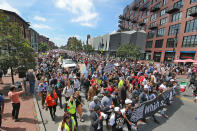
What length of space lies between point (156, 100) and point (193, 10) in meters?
33.1

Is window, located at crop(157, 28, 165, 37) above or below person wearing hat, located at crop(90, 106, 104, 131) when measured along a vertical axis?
above

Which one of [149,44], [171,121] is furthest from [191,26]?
[171,121]

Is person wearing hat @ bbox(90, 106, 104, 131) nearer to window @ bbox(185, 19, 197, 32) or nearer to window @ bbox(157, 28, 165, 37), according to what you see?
window @ bbox(185, 19, 197, 32)

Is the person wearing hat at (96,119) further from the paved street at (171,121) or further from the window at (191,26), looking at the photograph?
the window at (191,26)

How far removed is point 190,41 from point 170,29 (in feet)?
27.5

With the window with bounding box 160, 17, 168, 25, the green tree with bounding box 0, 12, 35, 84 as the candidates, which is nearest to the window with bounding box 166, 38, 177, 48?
the window with bounding box 160, 17, 168, 25

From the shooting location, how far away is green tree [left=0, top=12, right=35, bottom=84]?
25.6ft

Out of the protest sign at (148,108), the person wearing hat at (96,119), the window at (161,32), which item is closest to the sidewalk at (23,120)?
the person wearing hat at (96,119)

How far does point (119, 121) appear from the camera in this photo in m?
3.76

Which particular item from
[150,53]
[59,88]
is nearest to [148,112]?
[59,88]

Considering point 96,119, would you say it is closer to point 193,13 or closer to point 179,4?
point 193,13

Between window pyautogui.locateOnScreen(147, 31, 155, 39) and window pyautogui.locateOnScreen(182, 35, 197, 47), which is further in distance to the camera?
window pyautogui.locateOnScreen(147, 31, 155, 39)

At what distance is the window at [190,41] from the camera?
83.5ft

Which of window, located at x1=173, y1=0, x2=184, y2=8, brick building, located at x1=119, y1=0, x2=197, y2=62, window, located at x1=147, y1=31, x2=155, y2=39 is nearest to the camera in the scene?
brick building, located at x1=119, y1=0, x2=197, y2=62
